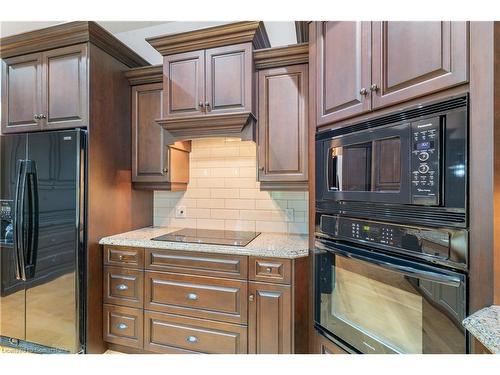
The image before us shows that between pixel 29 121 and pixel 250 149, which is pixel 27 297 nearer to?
pixel 29 121

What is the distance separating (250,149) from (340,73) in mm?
Answer: 1107

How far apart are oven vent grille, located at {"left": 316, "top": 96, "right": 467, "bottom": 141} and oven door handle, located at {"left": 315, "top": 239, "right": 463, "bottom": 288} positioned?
589 mm

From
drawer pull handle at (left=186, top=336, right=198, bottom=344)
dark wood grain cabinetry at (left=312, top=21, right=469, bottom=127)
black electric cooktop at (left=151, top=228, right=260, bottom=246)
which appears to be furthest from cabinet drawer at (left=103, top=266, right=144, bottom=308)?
dark wood grain cabinetry at (left=312, top=21, right=469, bottom=127)

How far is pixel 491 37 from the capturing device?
804mm

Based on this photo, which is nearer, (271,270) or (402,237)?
(402,237)

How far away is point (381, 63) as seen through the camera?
1150 mm

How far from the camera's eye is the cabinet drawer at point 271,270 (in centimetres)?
163

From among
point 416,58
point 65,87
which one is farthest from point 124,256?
point 416,58

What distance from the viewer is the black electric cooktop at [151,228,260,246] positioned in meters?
1.88

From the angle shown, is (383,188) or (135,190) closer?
(383,188)

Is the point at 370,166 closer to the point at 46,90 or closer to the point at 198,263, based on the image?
the point at 198,263

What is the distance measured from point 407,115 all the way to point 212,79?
140 cm
